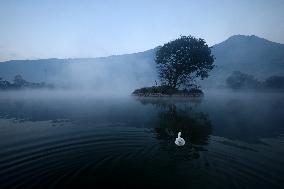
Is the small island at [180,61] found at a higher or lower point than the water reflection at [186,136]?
higher

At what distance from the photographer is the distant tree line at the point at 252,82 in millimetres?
156087

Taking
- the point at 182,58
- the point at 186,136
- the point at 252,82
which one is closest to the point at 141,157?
the point at 186,136

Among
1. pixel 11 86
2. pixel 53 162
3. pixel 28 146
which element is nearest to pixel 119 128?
pixel 28 146

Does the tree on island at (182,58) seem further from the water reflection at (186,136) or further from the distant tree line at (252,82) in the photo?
the distant tree line at (252,82)

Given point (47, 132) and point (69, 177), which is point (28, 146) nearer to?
point (47, 132)

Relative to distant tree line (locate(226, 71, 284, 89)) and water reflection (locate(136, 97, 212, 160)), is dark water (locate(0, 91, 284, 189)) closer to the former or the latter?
water reflection (locate(136, 97, 212, 160))

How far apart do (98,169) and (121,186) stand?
9.10 ft

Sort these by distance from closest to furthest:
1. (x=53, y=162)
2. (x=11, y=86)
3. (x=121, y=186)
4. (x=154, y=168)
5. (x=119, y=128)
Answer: (x=121, y=186) → (x=154, y=168) → (x=53, y=162) → (x=119, y=128) → (x=11, y=86)

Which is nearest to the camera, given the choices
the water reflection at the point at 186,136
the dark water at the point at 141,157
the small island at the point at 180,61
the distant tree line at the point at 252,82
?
the dark water at the point at 141,157

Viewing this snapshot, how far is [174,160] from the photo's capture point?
1513 centimetres

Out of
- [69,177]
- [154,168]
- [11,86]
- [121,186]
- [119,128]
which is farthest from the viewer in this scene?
[11,86]

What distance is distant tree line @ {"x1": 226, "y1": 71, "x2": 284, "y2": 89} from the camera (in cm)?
15609

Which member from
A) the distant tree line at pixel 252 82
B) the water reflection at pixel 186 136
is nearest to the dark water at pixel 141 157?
the water reflection at pixel 186 136

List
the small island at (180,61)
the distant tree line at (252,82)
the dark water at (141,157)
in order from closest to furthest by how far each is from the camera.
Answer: the dark water at (141,157) < the small island at (180,61) < the distant tree line at (252,82)
